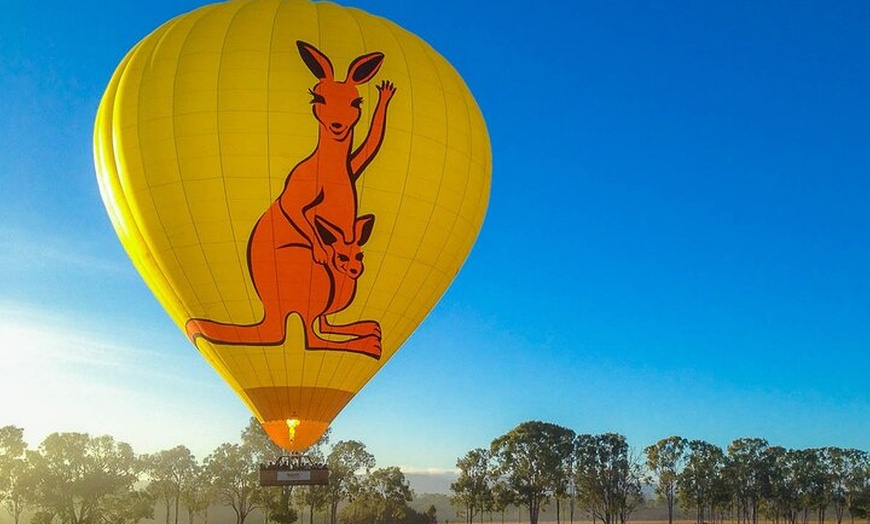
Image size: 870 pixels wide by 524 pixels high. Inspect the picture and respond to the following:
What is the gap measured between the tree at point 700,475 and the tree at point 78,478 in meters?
71.0

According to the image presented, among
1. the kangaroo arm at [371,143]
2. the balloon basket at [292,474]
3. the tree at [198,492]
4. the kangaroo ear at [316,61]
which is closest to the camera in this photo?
the kangaroo arm at [371,143]

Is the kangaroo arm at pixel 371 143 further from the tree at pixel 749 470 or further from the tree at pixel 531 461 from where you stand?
the tree at pixel 749 470

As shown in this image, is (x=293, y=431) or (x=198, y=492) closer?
(x=293, y=431)

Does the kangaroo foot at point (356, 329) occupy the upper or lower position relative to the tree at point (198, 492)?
upper

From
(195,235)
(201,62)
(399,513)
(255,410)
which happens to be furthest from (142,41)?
(399,513)

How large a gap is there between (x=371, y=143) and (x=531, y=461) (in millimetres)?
80219

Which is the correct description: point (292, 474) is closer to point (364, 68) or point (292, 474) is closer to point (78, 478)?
point (364, 68)

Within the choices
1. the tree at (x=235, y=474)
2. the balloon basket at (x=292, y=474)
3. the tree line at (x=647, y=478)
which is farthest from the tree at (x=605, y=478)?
the balloon basket at (x=292, y=474)

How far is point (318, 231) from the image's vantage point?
1151 inches

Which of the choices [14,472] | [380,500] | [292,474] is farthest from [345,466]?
[292,474]

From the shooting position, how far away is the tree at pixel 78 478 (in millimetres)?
93625

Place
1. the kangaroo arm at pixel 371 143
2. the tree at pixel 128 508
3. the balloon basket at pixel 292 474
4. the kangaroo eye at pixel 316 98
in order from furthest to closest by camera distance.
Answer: the tree at pixel 128 508
the balloon basket at pixel 292 474
the kangaroo arm at pixel 371 143
the kangaroo eye at pixel 316 98

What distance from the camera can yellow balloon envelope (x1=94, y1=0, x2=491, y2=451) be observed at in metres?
29.0

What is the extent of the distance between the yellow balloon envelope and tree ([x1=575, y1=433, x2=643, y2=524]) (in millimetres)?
82465
